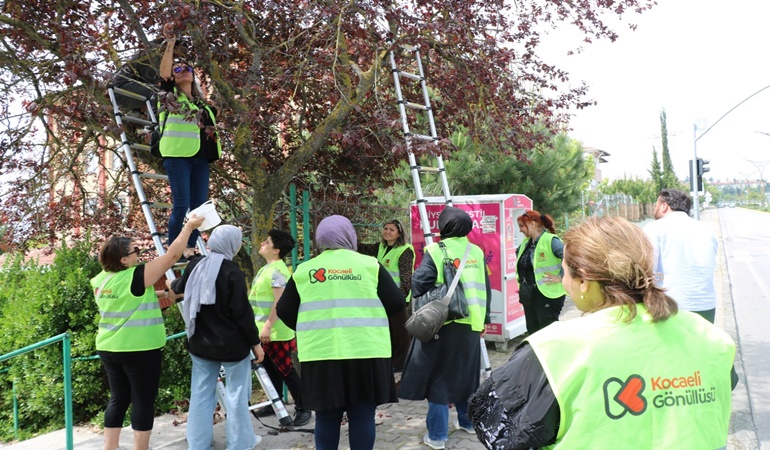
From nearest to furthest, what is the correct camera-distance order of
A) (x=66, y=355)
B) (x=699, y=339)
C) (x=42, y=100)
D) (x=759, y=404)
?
(x=699, y=339) → (x=66, y=355) → (x=42, y=100) → (x=759, y=404)

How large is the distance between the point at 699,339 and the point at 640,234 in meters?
0.33

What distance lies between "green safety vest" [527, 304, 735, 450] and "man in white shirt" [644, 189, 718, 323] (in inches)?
130

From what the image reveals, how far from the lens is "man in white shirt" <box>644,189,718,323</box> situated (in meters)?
4.74

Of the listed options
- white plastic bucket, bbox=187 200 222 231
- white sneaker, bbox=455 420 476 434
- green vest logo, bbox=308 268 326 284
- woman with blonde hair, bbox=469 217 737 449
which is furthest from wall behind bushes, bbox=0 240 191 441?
woman with blonde hair, bbox=469 217 737 449

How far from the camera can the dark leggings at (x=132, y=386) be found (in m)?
4.29

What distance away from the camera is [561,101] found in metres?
7.36

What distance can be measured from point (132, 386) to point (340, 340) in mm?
1681

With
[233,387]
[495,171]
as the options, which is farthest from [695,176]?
[233,387]

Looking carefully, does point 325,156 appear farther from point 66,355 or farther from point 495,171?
point 495,171

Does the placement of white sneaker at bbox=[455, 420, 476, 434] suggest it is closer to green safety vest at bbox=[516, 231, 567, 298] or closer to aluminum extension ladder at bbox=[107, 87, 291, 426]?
aluminum extension ladder at bbox=[107, 87, 291, 426]

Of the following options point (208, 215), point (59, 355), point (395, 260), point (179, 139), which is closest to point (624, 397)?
point (208, 215)

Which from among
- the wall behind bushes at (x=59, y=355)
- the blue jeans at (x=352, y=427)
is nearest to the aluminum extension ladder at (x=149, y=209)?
the blue jeans at (x=352, y=427)

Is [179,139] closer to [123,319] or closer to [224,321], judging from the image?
[123,319]

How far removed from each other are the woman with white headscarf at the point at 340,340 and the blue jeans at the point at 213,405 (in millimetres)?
813
